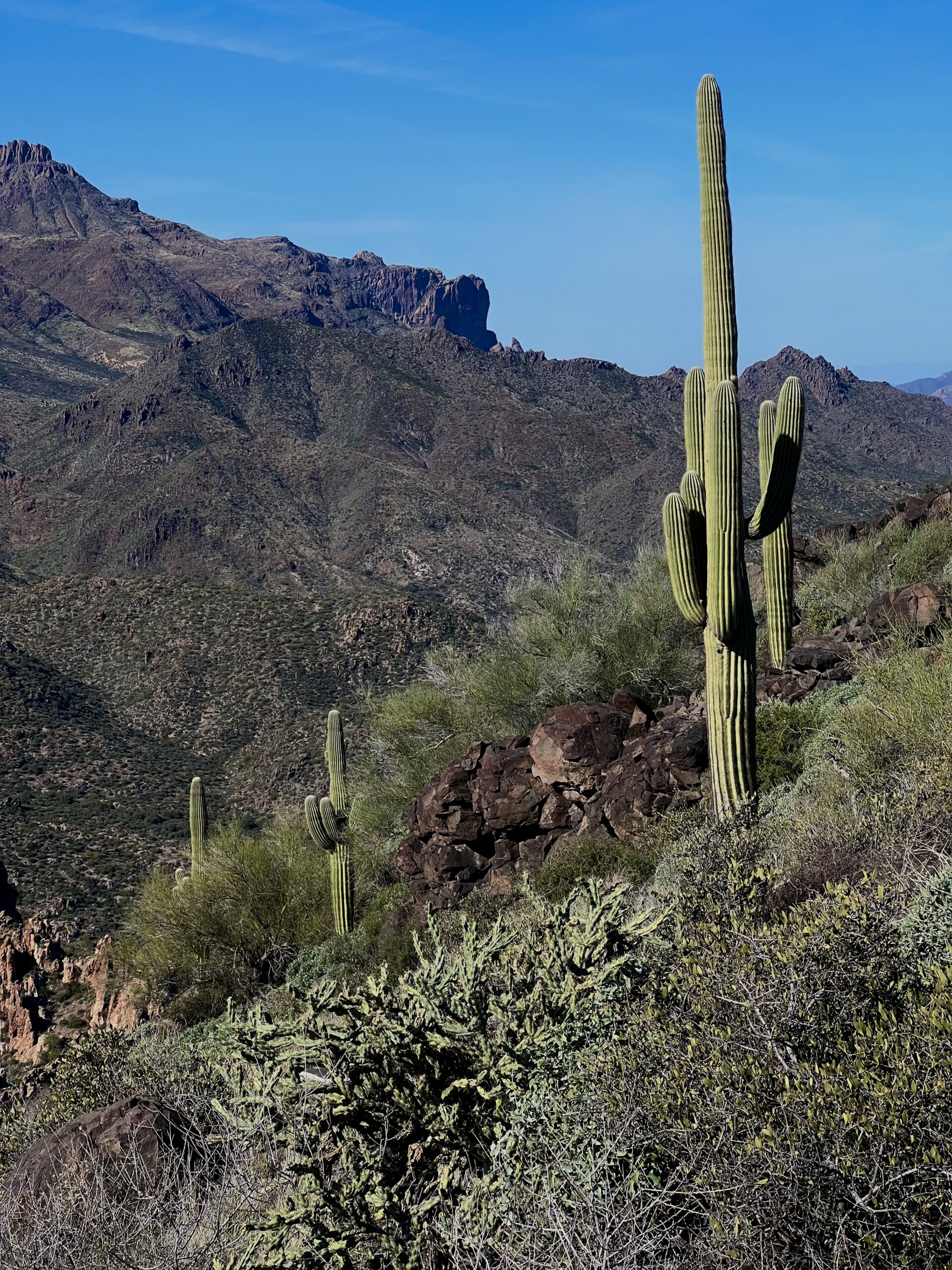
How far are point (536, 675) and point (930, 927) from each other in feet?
35.2

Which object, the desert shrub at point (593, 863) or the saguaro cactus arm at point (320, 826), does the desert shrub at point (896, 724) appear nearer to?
the desert shrub at point (593, 863)

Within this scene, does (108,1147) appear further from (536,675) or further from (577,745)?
(536,675)

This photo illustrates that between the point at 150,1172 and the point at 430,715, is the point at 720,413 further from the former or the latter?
the point at 430,715

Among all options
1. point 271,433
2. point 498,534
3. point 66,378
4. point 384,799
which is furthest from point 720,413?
point 66,378

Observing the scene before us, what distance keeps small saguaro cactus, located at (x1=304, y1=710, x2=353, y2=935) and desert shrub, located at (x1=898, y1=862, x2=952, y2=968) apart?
10584 millimetres

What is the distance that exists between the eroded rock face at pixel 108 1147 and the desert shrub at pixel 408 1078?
1.16m

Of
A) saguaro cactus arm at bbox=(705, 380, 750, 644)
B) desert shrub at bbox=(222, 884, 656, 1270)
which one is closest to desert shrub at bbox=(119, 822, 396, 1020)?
saguaro cactus arm at bbox=(705, 380, 750, 644)

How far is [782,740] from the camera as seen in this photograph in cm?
1067

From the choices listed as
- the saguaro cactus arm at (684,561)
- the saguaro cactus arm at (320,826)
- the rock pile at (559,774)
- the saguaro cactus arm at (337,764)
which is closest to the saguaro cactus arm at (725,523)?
the saguaro cactus arm at (684,561)

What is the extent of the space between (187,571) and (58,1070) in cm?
5221

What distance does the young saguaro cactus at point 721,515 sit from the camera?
30.2ft

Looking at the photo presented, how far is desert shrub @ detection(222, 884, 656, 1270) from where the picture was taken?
3938mm

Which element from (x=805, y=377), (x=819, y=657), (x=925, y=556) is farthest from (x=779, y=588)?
(x=805, y=377)

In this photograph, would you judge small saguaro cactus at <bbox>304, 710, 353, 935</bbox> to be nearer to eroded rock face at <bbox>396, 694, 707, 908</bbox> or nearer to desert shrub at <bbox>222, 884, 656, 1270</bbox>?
eroded rock face at <bbox>396, 694, 707, 908</bbox>
